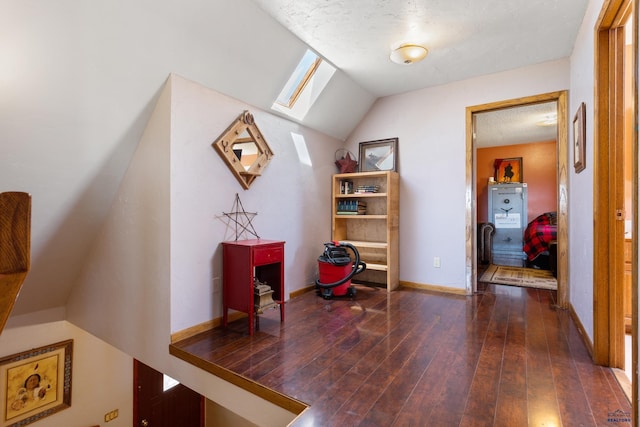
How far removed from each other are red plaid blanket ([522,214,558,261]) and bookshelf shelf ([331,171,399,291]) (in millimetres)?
3097

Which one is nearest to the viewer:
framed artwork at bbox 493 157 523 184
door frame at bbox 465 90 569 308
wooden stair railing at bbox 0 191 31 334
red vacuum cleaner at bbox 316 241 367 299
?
wooden stair railing at bbox 0 191 31 334

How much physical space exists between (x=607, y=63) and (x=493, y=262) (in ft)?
16.1

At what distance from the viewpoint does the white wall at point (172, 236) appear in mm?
2379

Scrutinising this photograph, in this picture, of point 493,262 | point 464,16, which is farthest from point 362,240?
point 493,262

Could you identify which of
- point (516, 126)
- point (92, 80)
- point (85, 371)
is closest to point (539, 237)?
point (516, 126)

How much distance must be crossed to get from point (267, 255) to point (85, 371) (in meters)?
2.97

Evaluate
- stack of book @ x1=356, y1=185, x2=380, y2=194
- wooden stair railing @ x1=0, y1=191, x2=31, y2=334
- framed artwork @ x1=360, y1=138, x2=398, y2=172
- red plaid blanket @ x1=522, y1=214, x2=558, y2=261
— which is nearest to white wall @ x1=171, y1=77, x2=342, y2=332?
stack of book @ x1=356, y1=185, x2=380, y2=194

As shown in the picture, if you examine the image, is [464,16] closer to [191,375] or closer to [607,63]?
[607,63]

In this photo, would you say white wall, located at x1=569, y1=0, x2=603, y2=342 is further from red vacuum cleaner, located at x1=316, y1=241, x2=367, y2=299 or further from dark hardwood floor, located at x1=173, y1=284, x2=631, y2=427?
red vacuum cleaner, located at x1=316, y1=241, x2=367, y2=299

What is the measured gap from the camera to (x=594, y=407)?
158 cm

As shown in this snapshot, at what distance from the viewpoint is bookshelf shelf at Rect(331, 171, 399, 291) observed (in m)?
3.93

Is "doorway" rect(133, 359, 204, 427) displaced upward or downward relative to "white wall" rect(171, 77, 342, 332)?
downward

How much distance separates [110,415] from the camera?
3.83 meters

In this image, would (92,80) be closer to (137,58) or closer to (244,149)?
(137,58)
